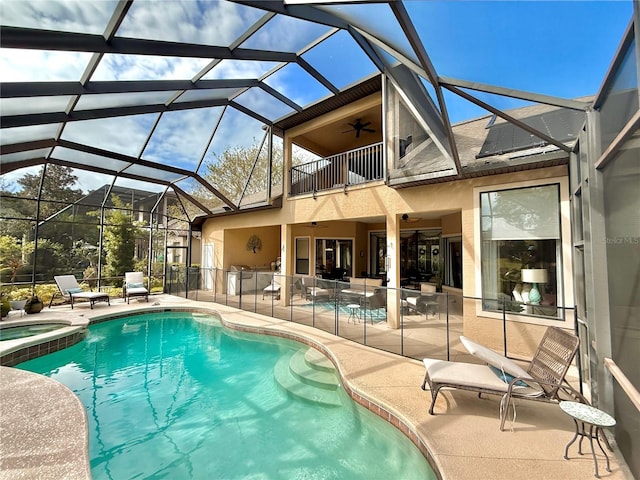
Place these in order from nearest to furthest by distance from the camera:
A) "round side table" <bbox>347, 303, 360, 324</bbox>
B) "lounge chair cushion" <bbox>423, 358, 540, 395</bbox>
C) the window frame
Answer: "lounge chair cushion" <bbox>423, 358, 540, 395</bbox>, the window frame, "round side table" <bbox>347, 303, 360, 324</bbox>

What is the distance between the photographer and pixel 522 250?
5.88 metres

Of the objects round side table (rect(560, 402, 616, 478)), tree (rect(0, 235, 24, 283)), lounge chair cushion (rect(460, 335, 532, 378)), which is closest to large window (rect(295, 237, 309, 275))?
lounge chair cushion (rect(460, 335, 532, 378))

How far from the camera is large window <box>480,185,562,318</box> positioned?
5535 millimetres

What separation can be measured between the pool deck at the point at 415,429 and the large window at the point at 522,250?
7.20 feet

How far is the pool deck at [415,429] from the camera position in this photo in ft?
9.27

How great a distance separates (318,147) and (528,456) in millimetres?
12135

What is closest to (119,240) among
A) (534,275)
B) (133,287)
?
(133,287)

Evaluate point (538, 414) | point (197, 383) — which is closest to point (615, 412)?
point (538, 414)

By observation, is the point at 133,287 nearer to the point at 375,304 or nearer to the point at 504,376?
the point at 375,304

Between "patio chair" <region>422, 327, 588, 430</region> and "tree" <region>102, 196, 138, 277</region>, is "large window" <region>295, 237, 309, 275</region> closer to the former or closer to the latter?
"tree" <region>102, 196, 138, 277</region>

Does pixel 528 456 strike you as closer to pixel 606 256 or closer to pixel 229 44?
pixel 606 256

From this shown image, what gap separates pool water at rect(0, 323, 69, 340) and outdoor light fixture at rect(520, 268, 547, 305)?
12401mm

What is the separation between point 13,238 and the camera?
442 inches

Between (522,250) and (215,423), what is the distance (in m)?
6.52
